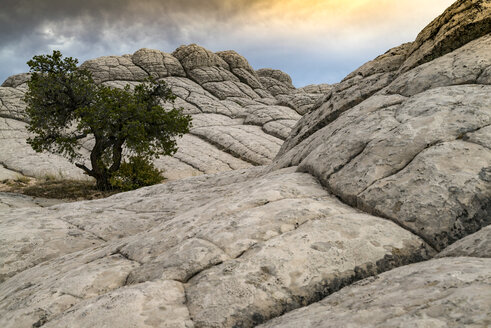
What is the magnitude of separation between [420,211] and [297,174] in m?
2.95

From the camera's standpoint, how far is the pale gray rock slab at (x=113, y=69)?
5150cm

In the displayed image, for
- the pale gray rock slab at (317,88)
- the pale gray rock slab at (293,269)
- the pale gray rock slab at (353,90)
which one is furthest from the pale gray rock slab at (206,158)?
the pale gray rock slab at (317,88)

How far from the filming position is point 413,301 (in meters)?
2.23

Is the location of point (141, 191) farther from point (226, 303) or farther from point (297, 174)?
point (226, 303)

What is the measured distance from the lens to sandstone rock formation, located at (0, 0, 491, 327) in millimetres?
2799

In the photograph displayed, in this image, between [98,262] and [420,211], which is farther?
[98,262]

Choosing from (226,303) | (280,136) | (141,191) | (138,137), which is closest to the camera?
(226,303)

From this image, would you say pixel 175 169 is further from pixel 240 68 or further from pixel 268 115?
pixel 240 68

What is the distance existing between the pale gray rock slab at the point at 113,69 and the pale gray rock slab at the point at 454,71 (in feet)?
169

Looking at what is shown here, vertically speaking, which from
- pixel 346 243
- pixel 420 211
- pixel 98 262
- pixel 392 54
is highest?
pixel 392 54

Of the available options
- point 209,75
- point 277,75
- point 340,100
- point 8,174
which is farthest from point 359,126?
point 277,75

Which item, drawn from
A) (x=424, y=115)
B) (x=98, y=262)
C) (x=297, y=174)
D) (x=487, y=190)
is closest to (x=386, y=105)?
(x=424, y=115)

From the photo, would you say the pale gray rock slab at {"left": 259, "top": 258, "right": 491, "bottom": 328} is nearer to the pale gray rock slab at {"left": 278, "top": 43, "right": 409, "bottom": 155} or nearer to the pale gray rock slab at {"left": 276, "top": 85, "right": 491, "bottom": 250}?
the pale gray rock slab at {"left": 276, "top": 85, "right": 491, "bottom": 250}

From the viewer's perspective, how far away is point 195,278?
Answer: 3691 mm
